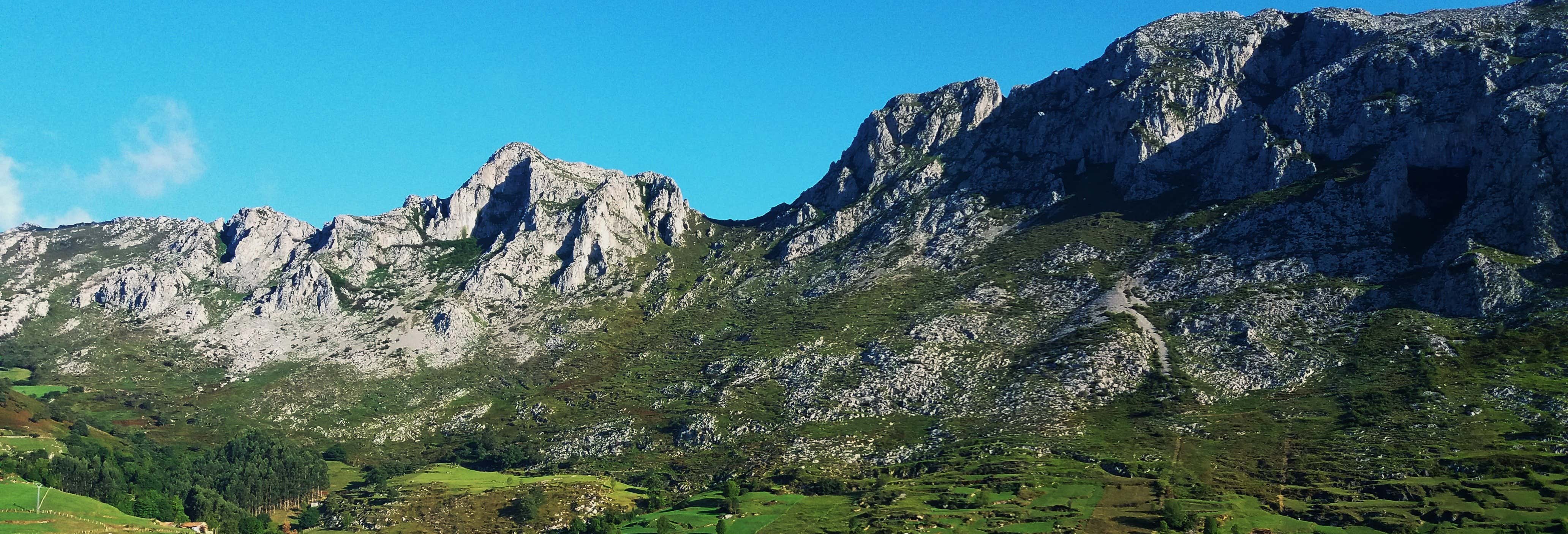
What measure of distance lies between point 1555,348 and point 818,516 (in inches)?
5917

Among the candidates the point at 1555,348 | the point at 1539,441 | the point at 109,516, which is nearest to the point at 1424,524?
the point at 1539,441

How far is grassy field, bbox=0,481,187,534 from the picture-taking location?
126m

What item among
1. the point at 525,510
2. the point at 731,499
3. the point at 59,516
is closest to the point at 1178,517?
the point at 731,499

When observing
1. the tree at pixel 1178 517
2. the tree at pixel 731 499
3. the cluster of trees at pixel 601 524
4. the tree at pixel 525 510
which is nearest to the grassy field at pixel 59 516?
the cluster of trees at pixel 601 524

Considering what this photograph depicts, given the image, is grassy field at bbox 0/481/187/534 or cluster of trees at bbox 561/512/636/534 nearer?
grassy field at bbox 0/481/187/534

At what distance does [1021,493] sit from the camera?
17425cm

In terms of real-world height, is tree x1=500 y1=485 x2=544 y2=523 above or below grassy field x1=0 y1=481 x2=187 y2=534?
below

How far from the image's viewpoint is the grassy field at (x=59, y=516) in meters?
126

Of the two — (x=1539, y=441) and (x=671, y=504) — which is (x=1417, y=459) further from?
(x=671, y=504)

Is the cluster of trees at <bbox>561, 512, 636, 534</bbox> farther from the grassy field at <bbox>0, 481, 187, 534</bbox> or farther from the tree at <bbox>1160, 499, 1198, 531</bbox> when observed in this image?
the tree at <bbox>1160, 499, 1198, 531</bbox>

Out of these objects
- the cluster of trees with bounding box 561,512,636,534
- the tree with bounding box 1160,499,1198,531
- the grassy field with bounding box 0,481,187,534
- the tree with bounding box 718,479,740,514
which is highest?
the grassy field with bounding box 0,481,187,534

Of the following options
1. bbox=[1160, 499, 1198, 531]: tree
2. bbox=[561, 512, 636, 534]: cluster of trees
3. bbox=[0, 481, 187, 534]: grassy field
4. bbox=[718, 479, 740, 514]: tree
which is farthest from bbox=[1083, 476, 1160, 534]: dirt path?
bbox=[0, 481, 187, 534]: grassy field

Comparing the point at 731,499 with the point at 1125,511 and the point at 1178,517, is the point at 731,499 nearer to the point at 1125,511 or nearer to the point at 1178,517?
the point at 1125,511

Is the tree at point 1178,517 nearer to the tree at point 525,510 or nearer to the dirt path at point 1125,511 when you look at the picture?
the dirt path at point 1125,511
